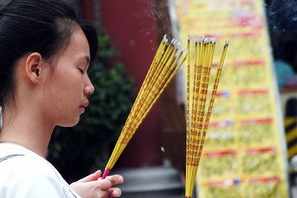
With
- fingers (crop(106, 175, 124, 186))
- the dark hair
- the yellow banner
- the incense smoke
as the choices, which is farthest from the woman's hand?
the yellow banner

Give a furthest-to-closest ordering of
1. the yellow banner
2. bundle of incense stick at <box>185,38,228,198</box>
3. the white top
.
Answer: the yellow banner → bundle of incense stick at <box>185,38,228,198</box> → the white top

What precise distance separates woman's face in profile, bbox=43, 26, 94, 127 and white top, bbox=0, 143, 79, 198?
0.13 m

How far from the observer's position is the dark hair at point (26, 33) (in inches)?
58.6

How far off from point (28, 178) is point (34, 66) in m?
0.24

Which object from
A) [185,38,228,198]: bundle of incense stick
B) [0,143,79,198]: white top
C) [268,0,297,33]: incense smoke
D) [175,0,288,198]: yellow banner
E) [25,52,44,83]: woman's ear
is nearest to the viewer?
[0,143,79,198]: white top

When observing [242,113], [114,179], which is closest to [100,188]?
[114,179]

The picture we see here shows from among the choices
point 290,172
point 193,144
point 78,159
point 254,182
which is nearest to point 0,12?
point 193,144

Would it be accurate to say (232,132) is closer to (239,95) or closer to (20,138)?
(239,95)

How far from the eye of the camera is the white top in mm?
1327

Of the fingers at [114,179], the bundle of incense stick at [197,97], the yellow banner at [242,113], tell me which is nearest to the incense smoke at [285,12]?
the bundle of incense stick at [197,97]

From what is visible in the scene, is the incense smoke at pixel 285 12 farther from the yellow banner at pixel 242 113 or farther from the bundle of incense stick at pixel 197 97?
the yellow banner at pixel 242 113

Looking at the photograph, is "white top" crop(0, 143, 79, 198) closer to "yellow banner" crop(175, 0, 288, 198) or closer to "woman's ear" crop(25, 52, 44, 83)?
"woman's ear" crop(25, 52, 44, 83)

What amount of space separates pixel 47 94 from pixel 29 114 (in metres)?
Result: 0.05

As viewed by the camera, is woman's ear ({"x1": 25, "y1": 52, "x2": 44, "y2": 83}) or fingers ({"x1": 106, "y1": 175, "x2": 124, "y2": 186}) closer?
woman's ear ({"x1": 25, "y1": 52, "x2": 44, "y2": 83})
